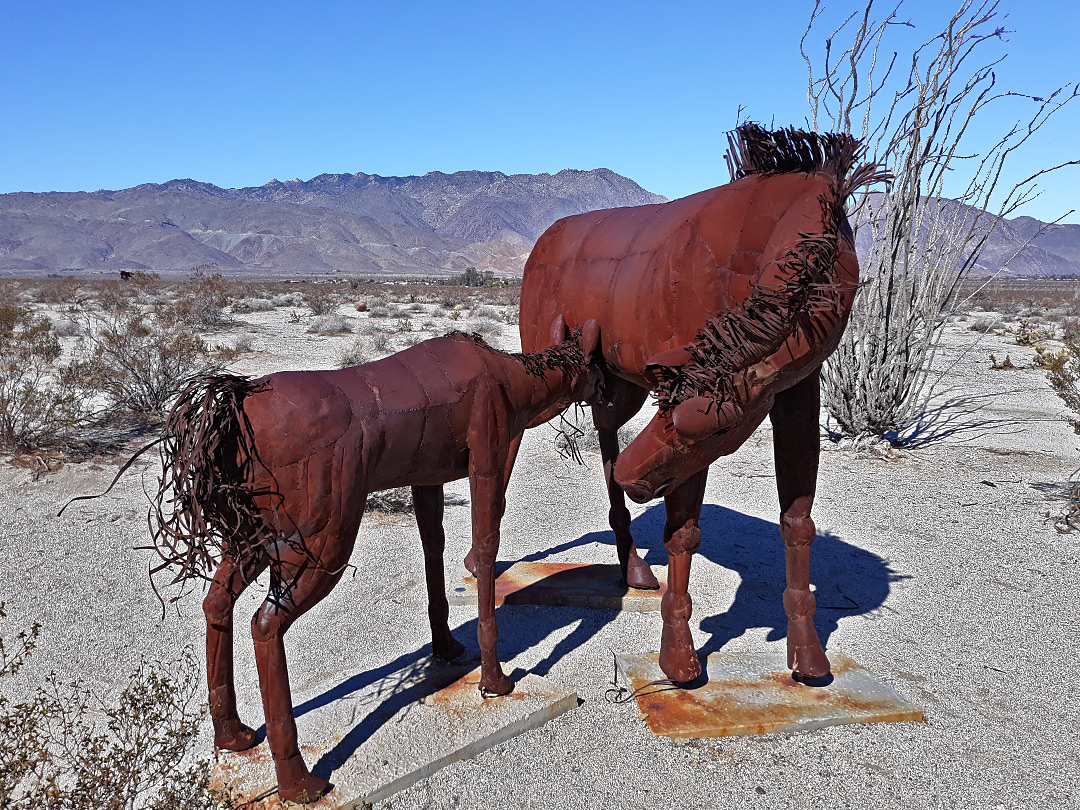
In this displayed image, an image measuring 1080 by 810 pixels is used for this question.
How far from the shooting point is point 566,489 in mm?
8445

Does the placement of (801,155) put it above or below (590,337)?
above

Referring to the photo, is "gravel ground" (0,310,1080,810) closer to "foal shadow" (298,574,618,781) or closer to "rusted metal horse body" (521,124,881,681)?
"foal shadow" (298,574,618,781)

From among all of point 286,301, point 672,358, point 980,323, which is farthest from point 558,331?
point 286,301

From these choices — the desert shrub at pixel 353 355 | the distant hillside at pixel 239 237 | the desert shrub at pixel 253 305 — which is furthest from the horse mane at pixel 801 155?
the distant hillside at pixel 239 237

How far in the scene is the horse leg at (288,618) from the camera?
9.97 ft

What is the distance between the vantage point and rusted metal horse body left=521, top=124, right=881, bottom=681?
3.17 metres

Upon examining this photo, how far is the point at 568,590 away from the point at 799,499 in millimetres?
1980

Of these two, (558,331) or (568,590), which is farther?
(568,590)

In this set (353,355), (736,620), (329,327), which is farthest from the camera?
(329,327)

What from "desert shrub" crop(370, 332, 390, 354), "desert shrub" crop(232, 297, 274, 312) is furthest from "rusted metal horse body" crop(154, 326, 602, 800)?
"desert shrub" crop(232, 297, 274, 312)

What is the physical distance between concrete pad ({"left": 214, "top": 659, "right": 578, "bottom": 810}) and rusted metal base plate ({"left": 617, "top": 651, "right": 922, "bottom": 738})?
0.48 meters

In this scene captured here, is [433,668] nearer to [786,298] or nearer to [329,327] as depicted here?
[786,298]

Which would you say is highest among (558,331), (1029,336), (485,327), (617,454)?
(558,331)

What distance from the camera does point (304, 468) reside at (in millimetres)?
2979
